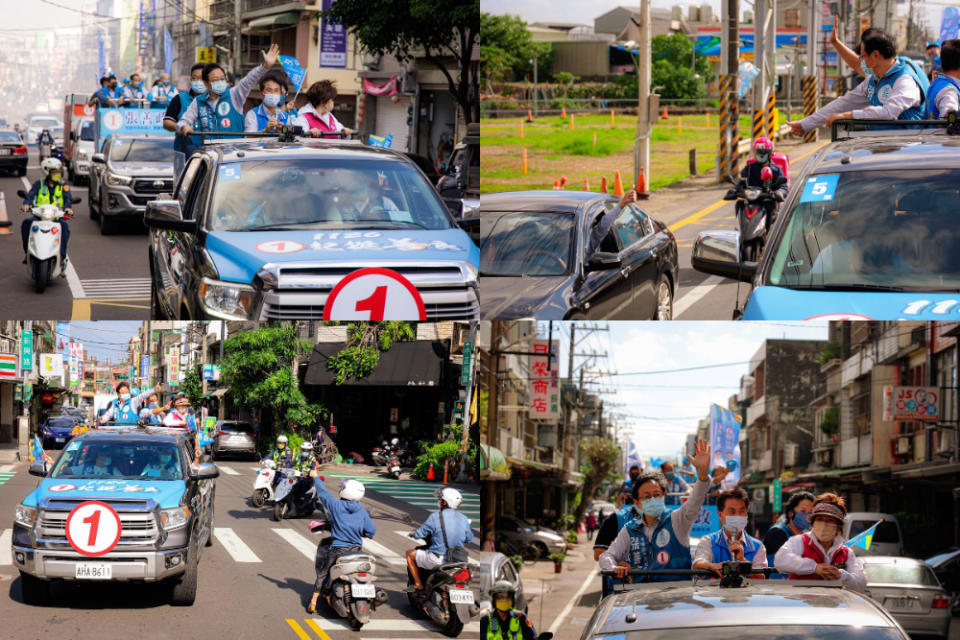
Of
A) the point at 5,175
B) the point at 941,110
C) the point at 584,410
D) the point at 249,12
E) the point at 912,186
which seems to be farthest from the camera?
the point at 249,12

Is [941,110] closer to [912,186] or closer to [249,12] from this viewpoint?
[912,186]

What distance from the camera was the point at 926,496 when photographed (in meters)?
18.7

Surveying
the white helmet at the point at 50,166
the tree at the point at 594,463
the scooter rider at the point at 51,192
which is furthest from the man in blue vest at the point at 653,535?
the white helmet at the point at 50,166

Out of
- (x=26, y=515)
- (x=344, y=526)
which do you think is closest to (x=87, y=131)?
(x=26, y=515)

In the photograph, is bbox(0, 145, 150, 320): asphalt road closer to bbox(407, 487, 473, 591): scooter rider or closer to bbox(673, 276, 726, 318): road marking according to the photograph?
bbox(407, 487, 473, 591): scooter rider

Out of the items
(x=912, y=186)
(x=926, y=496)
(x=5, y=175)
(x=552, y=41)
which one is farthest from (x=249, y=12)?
(x=912, y=186)

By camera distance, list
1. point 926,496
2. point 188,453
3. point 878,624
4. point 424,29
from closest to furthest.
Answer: point 878,624
point 188,453
point 926,496
point 424,29

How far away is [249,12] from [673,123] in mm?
18552

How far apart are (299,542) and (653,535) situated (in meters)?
4.48

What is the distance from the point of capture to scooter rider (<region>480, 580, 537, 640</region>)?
6.75 meters

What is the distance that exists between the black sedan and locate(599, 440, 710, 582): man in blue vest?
136 centimetres

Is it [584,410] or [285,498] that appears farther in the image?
[584,410]

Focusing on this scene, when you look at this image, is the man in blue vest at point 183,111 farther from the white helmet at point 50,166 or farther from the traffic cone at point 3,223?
the traffic cone at point 3,223

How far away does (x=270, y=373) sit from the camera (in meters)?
7.64
